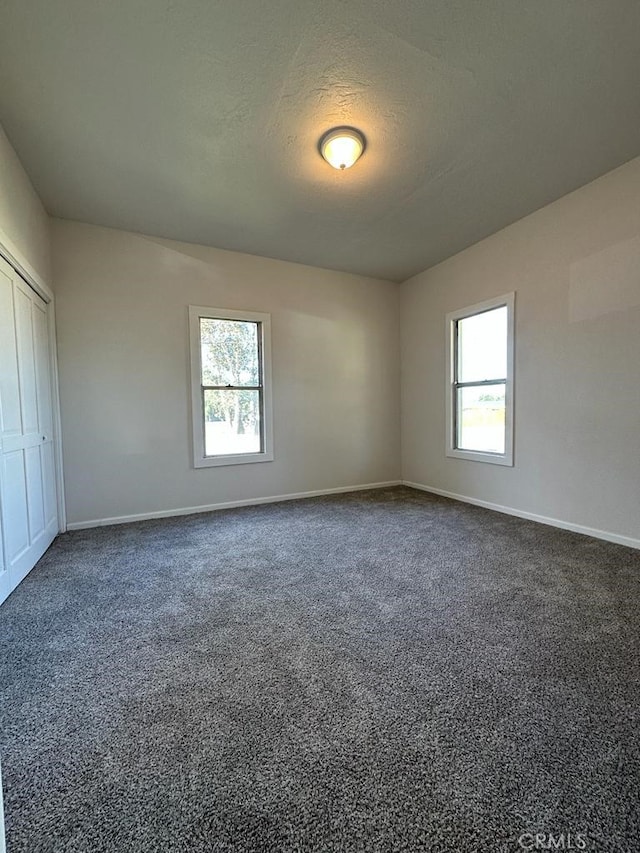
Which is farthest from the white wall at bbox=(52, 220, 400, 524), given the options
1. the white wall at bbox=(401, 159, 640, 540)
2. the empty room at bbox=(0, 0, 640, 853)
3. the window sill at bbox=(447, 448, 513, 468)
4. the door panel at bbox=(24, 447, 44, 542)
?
the white wall at bbox=(401, 159, 640, 540)

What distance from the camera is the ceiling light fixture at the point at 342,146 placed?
94.8 inches

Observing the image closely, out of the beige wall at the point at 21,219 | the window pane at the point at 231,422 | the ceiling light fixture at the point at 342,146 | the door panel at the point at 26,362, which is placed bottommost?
the window pane at the point at 231,422

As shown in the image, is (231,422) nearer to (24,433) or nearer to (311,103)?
(24,433)

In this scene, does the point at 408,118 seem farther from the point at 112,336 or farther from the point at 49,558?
Answer: the point at 49,558

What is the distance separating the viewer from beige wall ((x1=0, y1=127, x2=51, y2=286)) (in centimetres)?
238

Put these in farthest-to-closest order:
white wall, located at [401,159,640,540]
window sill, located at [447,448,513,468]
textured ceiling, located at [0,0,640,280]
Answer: window sill, located at [447,448,513,468], white wall, located at [401,159,640,540], textured ceiling, located at [0,0,640,280]

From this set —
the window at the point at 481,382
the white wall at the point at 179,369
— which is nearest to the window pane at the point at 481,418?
the window at the point at 481,382

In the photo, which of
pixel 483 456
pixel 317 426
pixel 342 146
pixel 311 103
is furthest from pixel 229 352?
pixel 483 456

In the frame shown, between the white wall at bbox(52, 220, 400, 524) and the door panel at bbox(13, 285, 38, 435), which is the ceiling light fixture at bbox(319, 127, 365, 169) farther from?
the door panel at bbox(13, 285, 38, 435)

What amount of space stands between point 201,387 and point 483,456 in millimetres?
3176

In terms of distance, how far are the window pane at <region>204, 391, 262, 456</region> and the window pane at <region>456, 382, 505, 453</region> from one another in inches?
95.1

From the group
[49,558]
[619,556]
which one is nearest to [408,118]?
[619,556]

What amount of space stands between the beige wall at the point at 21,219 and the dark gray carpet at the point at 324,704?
7.47 ft

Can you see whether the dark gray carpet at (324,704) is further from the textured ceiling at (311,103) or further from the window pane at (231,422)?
the textured ceiling at (311,103)
